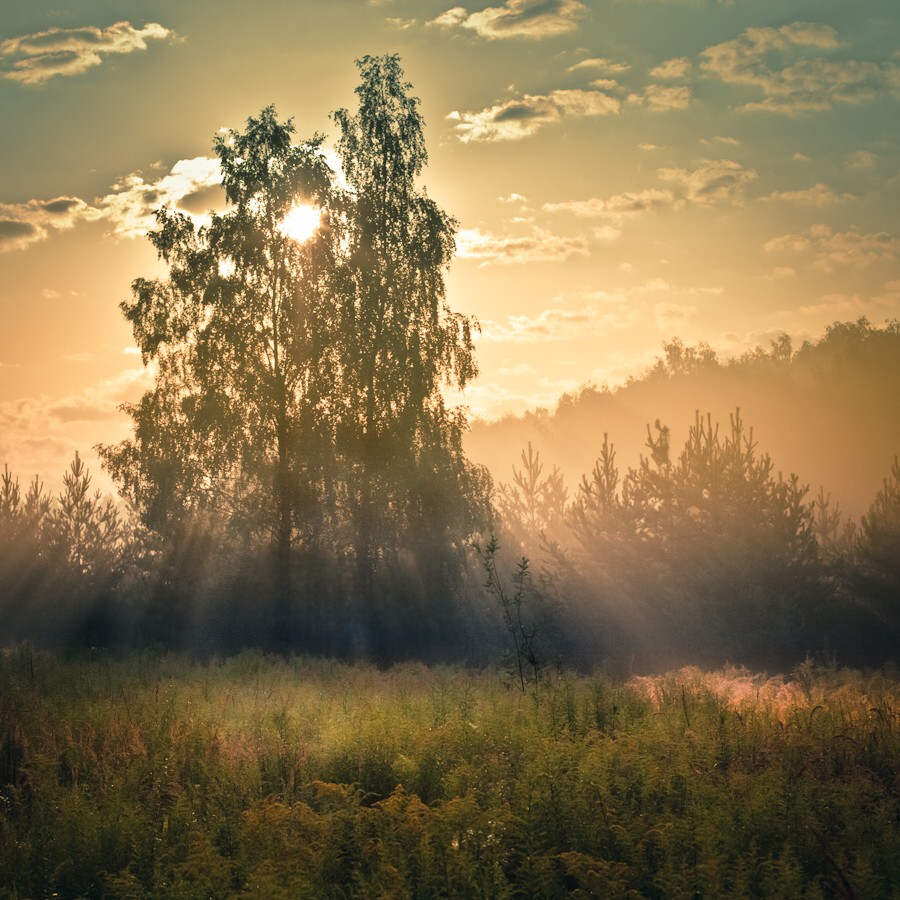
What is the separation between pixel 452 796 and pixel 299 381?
20.2 meters

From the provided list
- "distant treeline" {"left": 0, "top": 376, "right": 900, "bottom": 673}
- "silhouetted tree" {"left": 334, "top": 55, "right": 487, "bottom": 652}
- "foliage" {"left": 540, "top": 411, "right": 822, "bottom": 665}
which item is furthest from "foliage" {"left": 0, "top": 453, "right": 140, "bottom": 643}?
"foliage" {"left": 540, "top": 411, "right": 822, "bottom": 665}

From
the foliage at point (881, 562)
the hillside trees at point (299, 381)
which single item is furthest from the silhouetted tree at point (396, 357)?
the foliage at point (881, 562)

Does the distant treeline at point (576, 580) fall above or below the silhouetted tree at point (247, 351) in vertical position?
below

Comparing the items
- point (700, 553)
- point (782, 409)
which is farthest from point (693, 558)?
point (782, 409)

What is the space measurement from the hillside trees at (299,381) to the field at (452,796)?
46.0 ft

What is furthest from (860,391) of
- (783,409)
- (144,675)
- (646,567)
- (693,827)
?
(693,827)

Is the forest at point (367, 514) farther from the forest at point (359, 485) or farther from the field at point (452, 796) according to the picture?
the field at point (452, 796)

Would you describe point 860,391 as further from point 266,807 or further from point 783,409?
point 266,807

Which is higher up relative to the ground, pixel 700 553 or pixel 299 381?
pixel 299 381

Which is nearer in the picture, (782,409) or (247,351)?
(247,351)

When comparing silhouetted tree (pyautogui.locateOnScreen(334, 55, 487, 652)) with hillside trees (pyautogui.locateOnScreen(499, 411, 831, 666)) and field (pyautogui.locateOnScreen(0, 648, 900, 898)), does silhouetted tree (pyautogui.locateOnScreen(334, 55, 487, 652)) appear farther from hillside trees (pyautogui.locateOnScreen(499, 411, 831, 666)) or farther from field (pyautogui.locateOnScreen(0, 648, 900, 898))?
field (pyautogui.locateOnScreen(0, 648, 900, 898))

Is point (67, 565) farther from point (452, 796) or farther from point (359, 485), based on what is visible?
point (452, 796)

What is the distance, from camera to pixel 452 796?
8.96 metres

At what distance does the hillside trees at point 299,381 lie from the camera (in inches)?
1085
